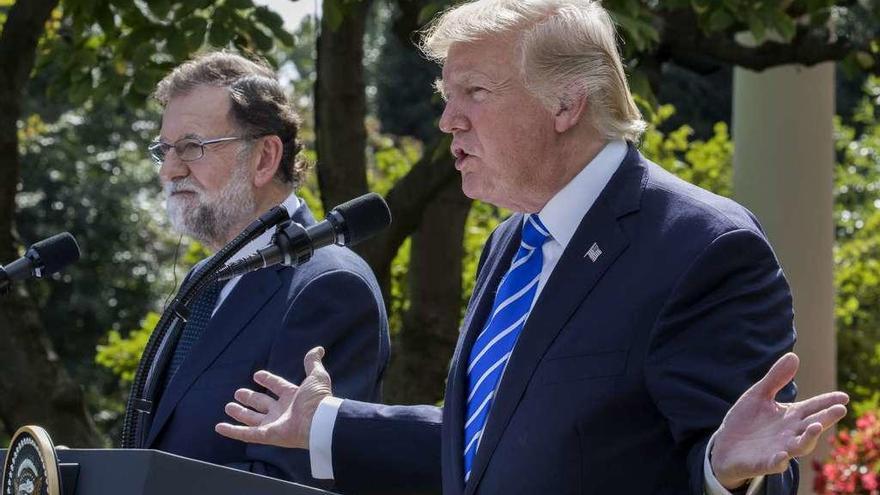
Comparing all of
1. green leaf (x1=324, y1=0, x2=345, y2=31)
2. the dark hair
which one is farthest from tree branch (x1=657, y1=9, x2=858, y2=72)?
the dark hair

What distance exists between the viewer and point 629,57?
6496 millimetres

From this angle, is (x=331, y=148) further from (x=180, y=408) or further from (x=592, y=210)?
(x=592, y=210)

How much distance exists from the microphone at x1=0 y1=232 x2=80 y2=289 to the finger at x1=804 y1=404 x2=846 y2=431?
1.97m

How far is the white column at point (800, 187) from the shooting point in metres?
8.84

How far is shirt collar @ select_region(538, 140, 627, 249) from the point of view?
10.6 ft

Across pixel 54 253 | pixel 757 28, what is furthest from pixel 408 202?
pixel 54 253

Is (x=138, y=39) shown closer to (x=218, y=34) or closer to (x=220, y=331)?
(x=218, y=34)

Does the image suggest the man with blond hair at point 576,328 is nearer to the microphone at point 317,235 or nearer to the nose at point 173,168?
the microphone at point 317,235

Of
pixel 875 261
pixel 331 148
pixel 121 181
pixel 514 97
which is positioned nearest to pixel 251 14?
pixel 331 148

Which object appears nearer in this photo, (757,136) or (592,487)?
(592,487)

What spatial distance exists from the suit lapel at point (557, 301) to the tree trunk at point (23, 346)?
12.9 ft

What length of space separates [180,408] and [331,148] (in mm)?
3398

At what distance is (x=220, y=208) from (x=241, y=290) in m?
0.34

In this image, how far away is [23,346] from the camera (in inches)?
266
